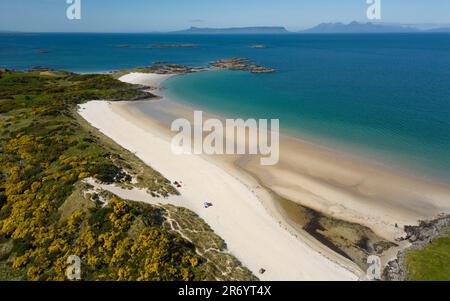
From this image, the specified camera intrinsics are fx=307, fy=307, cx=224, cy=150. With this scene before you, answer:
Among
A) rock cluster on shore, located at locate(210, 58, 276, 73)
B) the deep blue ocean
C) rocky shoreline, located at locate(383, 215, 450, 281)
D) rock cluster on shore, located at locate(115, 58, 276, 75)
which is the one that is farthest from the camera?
rock cluster on shore, located at locate(210, 58, 276, 73)

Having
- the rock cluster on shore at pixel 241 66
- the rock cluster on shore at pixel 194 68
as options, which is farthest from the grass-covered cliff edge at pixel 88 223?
the rock cluster on shore at pixel 241 66

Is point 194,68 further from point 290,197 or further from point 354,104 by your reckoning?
point 290,197

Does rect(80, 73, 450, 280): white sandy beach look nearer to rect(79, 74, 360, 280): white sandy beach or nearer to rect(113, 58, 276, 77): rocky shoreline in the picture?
rect(79, 74, 360, 280): white sandy beach

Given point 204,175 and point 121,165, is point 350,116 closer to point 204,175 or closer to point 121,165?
point 204,175

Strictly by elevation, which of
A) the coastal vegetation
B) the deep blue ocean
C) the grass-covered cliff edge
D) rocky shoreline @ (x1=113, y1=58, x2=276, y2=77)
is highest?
rocky shoreline @ (x1=113, y1=58, x2=276, y2=77)

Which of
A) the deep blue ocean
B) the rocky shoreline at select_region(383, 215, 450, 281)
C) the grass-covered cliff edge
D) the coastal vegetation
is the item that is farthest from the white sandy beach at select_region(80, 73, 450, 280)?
the deep blue ocean

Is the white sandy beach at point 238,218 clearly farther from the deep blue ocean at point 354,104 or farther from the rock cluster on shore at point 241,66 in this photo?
the rock cluster on shore at point 241,66
